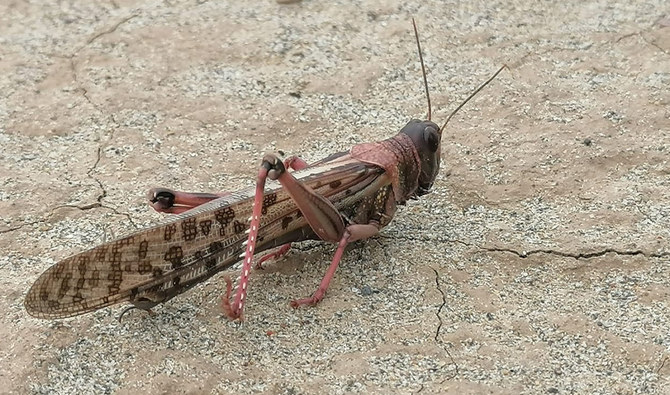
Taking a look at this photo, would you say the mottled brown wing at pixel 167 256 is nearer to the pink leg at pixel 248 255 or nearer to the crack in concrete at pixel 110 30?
the pink leg at pixel 248 255

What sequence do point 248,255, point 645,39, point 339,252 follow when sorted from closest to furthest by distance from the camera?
1. point 248,255
2. point 339,252
3. point 645,39

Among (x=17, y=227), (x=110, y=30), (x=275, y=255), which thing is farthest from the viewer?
(x=110, y=30)

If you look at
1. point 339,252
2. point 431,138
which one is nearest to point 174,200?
point 339,252

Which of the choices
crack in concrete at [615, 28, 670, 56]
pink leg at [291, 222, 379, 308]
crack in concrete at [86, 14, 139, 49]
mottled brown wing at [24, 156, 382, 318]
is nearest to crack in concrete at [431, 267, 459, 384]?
pink leg at [291, 222, 379, 308]

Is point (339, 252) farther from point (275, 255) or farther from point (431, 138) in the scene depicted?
point (431, 138)

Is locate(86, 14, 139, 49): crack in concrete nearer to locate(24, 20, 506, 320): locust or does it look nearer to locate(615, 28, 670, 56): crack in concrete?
locate(24, 20, 506, 320): locust

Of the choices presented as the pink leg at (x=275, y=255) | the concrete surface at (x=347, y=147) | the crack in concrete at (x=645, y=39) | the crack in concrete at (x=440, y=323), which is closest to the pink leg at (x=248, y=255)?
the concrete surface at (x=347, y=147)
